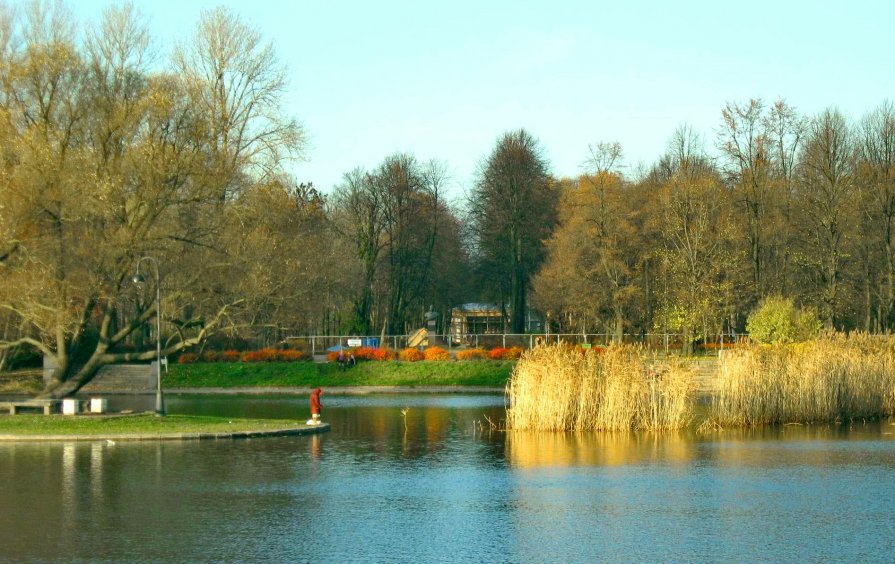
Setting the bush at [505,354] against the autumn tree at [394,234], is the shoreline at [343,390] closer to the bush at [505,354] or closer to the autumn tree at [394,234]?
the bush at [505,354]

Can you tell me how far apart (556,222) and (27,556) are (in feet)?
229

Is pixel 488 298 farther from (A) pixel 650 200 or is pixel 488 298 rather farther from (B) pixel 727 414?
(B) pixel 727 414

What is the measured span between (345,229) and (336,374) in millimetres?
34203

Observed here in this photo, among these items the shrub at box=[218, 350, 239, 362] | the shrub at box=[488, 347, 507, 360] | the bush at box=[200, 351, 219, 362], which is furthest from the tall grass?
the bush at box=[200, 351, 219, 362]

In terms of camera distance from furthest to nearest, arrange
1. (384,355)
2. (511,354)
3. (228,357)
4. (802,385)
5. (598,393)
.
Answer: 1. (228,357)
2. (384,355)
3. (511,354)
4. (802,385)
5. (598,393)

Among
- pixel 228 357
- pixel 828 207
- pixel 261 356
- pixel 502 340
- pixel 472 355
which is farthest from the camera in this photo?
pixel 502 340

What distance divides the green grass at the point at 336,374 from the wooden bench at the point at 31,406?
64.7 ft

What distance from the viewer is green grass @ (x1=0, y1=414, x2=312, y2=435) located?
28688 millimetres

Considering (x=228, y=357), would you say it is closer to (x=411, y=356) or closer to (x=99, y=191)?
(x=411, y=356)

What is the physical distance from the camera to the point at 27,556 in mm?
12953

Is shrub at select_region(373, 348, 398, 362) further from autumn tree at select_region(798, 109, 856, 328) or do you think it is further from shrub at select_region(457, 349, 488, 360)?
autumn tree at select_region(798, 109, 856, 328)

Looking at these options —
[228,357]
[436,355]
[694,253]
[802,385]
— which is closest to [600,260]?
[694,253]

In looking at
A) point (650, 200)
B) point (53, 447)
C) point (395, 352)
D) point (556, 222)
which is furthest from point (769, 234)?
point (53, 447)

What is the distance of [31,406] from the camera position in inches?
1375
